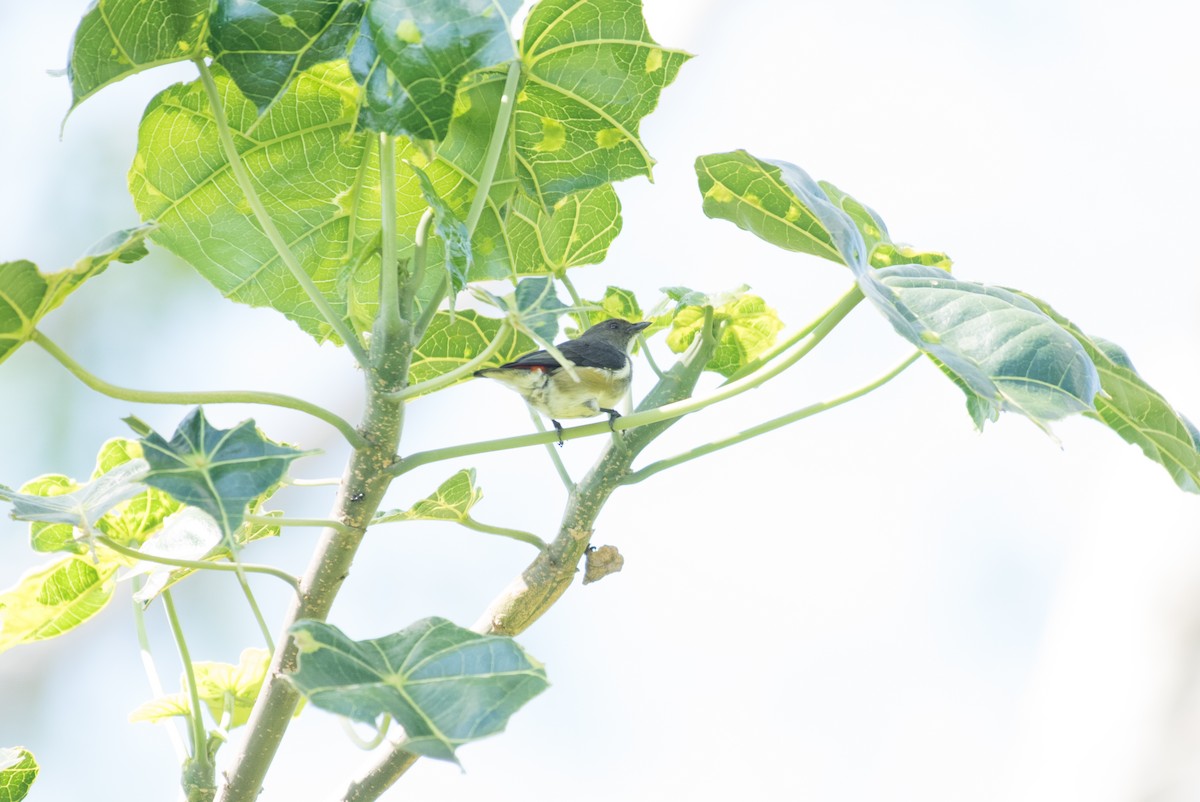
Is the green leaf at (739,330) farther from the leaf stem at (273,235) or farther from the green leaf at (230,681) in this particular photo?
the green leaf at (230,681)

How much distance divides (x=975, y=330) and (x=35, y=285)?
796 mm

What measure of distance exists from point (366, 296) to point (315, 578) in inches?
16.8

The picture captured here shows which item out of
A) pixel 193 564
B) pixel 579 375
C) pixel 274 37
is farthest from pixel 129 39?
pixel 579 375

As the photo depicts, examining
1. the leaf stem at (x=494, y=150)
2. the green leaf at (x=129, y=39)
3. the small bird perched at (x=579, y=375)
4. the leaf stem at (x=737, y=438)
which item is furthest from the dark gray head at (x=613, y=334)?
the green leaf at (x=129, y=39)

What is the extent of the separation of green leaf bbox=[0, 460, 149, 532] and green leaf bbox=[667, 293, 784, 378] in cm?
69

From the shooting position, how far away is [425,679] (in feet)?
2.81

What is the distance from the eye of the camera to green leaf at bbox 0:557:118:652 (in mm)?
1299

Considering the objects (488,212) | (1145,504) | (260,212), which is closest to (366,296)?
(488,212)

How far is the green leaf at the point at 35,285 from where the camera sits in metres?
0.87

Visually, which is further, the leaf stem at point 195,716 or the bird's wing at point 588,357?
the bird's wing at point 588,357

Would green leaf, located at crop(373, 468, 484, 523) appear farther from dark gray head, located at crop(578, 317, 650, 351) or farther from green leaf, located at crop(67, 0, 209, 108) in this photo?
dark gray head, located at crop(578, 317, 650, 351)

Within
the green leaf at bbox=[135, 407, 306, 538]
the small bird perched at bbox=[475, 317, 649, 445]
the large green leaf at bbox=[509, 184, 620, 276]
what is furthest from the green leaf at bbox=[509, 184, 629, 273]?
the green leaf at bbox=[135, 407, 306, 538]

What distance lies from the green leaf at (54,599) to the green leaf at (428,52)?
0.74m

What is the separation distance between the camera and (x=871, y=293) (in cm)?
94
